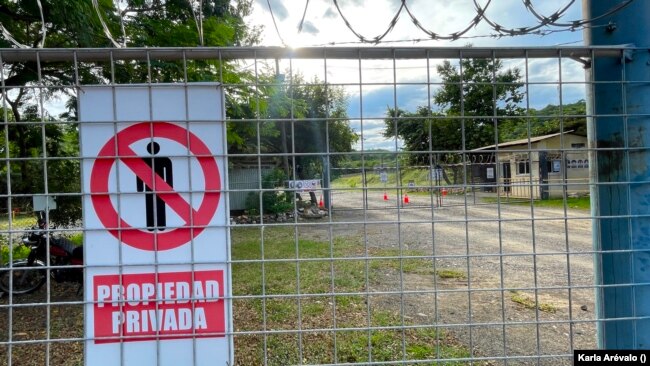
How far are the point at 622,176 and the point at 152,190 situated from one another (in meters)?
1.99

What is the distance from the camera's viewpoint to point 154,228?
147cm

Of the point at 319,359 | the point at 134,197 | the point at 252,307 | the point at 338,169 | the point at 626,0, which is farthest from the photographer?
the point at 252,307

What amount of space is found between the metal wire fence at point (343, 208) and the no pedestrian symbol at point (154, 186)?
2cm

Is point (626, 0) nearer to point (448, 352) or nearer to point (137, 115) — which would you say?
point (137, 115)

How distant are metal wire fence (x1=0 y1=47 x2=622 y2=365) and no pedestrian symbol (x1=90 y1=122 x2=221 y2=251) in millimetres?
A: 20

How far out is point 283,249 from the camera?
7.20 m

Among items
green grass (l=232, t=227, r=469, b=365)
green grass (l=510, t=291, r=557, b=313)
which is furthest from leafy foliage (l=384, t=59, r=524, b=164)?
green grass (l=510, t=291, r=557, b=313)

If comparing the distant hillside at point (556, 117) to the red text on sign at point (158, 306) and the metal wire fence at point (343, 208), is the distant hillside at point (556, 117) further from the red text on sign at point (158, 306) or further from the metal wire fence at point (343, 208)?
the red text on sign at point (158, 306)

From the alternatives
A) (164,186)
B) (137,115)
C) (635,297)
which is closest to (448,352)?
(635,297)

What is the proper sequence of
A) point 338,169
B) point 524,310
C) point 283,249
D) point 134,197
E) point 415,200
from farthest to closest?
point 283,249, point 524,310, point 415,200, point 338,169, point 134,197

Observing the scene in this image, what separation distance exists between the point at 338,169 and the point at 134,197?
0.94 metres

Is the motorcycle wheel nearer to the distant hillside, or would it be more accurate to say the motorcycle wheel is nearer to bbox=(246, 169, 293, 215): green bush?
bbox=(246, 169, 293, 215): green bush

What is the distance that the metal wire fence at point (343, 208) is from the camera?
1.48m

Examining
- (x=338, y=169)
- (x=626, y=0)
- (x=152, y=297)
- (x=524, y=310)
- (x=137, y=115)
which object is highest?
(x=626, y=0)
